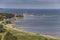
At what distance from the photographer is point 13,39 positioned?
17.9 m

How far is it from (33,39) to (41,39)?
70 cm

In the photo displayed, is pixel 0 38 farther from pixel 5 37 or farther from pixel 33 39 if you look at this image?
pixel 33 39

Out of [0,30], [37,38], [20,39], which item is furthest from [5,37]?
[0,30]

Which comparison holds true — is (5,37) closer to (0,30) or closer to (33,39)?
(33,39)

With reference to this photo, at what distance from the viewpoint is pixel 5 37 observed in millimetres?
18047

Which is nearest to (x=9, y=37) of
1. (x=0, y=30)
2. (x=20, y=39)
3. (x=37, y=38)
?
(x=20, y=39)

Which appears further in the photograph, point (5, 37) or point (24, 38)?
point (24, 38)

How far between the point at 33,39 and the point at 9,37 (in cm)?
330

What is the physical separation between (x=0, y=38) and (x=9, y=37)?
1.27m

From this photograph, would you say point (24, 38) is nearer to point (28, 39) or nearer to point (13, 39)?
point (28, 39)

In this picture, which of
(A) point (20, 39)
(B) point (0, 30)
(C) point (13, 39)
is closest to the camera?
(C) point (13, 39)

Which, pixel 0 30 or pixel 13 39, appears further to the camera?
pixel 0 30

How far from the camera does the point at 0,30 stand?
2411 centimetres

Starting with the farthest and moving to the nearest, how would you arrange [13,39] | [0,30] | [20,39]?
[0,30]
[20,39]
[13,39]
